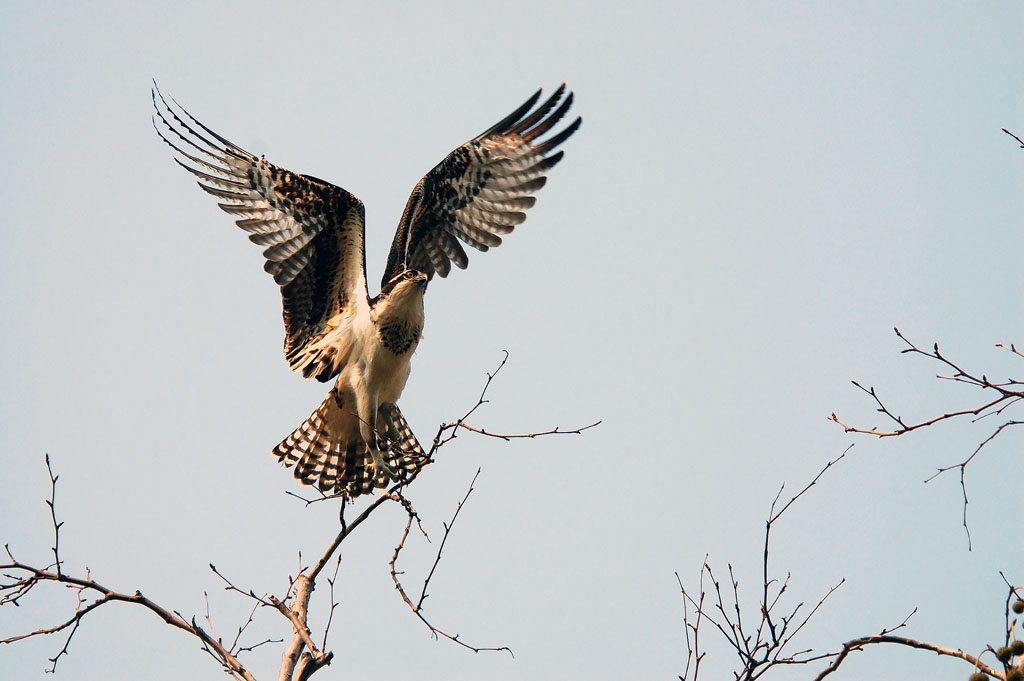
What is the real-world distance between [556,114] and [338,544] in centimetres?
411

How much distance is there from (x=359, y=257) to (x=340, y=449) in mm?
1476

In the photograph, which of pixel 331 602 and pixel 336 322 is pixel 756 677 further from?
pixel 336 322

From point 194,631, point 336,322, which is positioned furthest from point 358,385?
point 194,631

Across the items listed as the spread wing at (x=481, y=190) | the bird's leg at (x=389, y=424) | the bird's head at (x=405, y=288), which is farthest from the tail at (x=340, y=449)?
the spread wing at (x=481, y=190)

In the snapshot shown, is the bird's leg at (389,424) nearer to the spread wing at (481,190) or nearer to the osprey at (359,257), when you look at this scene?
the osprey at (359,257)

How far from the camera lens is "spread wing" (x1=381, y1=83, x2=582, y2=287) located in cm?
784

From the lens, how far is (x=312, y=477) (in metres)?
7.65

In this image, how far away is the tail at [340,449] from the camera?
291 inches

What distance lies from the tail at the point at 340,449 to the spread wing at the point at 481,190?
127 centimetres

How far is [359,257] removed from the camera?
286 inches

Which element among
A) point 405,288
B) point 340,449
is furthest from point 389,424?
point 405,288

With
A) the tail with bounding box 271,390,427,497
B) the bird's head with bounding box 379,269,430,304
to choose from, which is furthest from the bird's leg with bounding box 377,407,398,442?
the bird's head with bounding box 379,269,430,304

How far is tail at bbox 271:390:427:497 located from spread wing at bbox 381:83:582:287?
127 centimetres

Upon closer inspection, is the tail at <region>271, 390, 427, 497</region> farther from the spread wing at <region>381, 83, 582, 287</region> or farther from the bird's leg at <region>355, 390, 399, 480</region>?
the spread wing at <region>381, 83, 582, 287</region>
